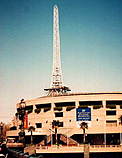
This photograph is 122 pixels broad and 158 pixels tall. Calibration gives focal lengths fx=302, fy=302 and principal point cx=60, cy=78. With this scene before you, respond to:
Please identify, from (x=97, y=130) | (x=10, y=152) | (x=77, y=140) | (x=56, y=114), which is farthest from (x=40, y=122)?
(x=10, y=152)

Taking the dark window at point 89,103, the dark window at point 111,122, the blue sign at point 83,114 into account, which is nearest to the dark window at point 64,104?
the dark window at point 89,103

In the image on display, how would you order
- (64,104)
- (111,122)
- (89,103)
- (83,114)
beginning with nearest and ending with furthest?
(83,114) → (111,122) → (89,103) → (64,104)

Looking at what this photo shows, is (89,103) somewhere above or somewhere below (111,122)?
above

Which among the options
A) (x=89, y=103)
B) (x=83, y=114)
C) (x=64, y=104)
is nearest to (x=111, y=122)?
(x=89, y=103)

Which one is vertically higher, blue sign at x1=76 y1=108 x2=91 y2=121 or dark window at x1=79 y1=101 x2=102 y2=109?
dark window at x1=79 y1=101 x2=102 y2=109

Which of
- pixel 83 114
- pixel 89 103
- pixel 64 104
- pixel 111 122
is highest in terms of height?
pixel 89 103

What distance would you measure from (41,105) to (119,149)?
54169 millimetres

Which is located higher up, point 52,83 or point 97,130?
point 52,83

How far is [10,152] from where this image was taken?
4722 centimetres

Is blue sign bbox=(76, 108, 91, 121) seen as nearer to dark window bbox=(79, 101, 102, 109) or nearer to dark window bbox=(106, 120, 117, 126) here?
dark window bbox=(106, 120, 117, 126)

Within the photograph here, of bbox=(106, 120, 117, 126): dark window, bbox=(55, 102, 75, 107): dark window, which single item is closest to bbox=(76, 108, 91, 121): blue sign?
bbox=(106, 120, 117, 126): dark window

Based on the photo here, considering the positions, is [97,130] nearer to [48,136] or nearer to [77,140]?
[77,140]

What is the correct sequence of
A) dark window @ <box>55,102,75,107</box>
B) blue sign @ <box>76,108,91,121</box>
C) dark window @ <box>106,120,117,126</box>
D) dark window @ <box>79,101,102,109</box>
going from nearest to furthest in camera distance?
blue sign @ <box>76,108,91,121</box> < dark window @ <box>106,120,117,126</box> < dark window @ <box>79,101,102,109</box> < dark window @ <box>55,102,75,107</box>

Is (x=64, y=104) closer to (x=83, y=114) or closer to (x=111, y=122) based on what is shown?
(x=111, y=122)
